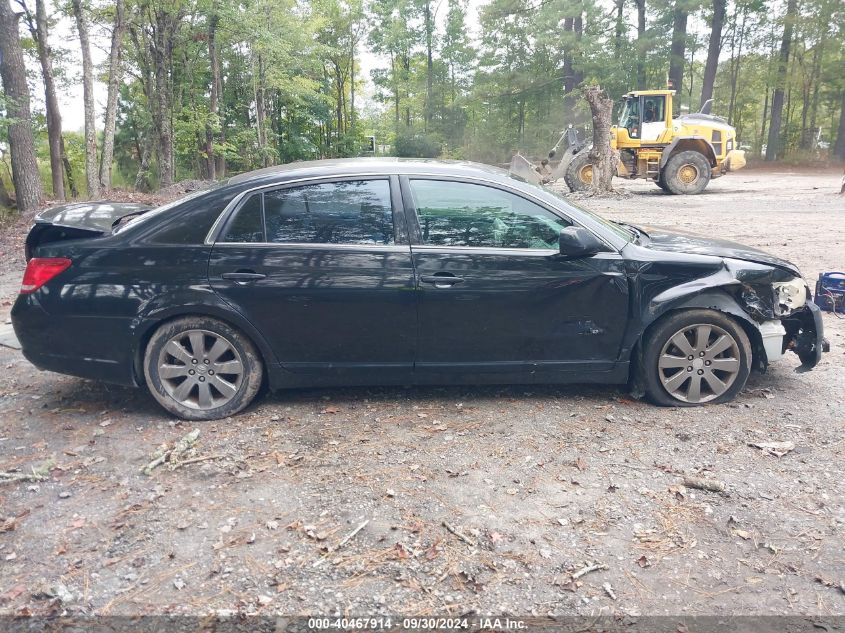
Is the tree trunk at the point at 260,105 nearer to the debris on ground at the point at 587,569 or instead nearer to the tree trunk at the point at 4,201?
the tree trunk at the point at 4,201

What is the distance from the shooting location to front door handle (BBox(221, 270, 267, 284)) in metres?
4.10

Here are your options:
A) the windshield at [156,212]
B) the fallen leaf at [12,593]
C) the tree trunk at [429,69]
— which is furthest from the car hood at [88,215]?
the tree trunk at [429,69]

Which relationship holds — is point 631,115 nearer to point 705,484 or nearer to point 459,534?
point 705,484

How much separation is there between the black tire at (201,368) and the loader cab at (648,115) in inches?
709

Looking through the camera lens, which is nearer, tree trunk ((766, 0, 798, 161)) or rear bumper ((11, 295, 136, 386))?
rear bumper ((11, 295, 136, 386))

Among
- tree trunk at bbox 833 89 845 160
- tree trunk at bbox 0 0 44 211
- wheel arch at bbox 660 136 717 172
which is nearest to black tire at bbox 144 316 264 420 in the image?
tree trunk at bbox 0 0 44 211

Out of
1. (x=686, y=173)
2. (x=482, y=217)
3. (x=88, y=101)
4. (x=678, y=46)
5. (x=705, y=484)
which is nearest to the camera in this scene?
(x=705, y=484)

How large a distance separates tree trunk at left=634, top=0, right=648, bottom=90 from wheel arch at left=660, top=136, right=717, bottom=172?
21503 millimetres

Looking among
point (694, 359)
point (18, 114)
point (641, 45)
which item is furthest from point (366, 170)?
point (641, 45)

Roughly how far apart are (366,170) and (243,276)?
1.07 meters

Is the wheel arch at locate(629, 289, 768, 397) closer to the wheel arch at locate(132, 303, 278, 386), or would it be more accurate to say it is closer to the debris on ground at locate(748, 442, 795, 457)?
the debris on ground at locate(748, 442, 795, 457)

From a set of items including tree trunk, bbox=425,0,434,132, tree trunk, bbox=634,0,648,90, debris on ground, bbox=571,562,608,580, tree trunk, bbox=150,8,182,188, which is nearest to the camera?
debris on ground, bbox=571,562,608,580

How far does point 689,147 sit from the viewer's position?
1959 centimetres

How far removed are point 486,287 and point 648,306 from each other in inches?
42.2
